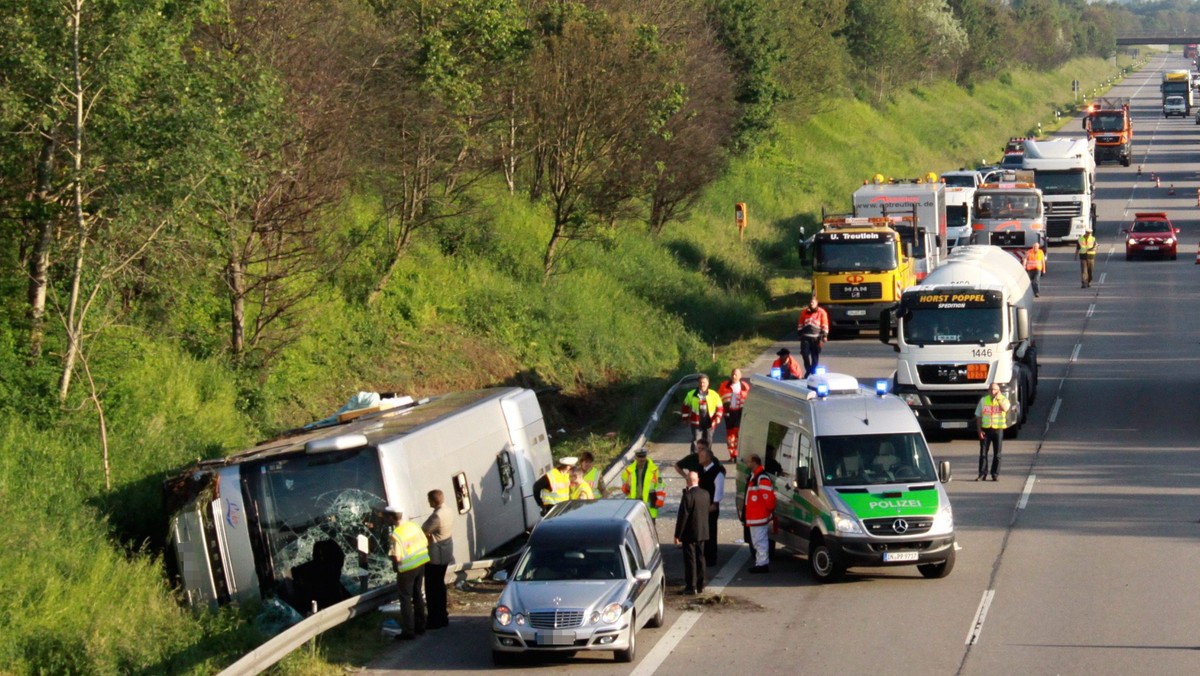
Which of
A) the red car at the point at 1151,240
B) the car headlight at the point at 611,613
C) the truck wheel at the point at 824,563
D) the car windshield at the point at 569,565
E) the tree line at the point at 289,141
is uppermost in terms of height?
the tree line at the point at 289,141

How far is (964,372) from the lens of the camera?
86.9 ft

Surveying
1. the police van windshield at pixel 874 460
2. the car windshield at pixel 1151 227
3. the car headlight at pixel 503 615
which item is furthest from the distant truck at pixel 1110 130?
the car headlight at pixel 503 615

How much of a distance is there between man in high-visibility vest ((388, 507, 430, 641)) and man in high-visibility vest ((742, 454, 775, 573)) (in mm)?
4265

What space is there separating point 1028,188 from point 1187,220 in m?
21.5

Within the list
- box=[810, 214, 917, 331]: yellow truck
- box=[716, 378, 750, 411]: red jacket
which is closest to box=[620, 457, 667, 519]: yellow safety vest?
box=[716, 378, 750, 411]: red jacket

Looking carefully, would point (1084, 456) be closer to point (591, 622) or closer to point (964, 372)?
point (964, 372)

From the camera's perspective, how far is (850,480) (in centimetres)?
1781

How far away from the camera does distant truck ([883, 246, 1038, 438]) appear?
2652cm

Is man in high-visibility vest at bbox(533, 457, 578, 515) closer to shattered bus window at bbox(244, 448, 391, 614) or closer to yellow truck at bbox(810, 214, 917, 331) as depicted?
shattered bus window at bbox(244, 448, 391, 614)

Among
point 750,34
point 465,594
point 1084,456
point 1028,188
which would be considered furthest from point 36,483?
point 750,34

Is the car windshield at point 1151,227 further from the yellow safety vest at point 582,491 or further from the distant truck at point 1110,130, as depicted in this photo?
the yellow safety vest at point 582,491

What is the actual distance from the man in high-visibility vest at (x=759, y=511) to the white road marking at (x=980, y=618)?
2737 millimetres

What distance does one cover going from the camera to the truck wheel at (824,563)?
678 inches

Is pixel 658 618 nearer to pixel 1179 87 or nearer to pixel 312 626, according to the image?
pixel 312 626
